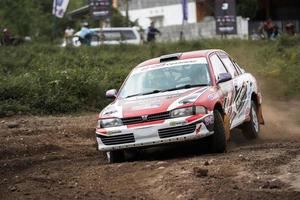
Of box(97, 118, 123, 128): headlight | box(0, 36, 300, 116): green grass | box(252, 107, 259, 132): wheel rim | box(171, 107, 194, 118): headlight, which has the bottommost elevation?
box(0, 36, 300, 116): green grass

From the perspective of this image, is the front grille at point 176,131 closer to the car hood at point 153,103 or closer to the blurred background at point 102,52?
the car hood at point 153,103

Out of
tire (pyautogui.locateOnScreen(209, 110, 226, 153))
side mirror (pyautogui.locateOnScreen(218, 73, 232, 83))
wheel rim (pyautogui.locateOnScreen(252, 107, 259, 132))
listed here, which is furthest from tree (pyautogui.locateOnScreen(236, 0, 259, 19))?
tire (pyautogui.locateOnScreen(209, 110, 226, 153))

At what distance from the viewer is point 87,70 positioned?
2255cm

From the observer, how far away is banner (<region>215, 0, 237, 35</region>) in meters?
29.0

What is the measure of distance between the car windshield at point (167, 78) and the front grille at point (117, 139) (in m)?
1.13

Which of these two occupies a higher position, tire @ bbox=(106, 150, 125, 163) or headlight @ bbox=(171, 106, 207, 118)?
headlight @ bbox=(171, 106, 207, 118)

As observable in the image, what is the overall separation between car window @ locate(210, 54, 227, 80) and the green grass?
25.0 ft

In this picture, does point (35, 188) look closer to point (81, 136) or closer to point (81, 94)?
point (81, 136)

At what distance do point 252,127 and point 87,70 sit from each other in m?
10.6

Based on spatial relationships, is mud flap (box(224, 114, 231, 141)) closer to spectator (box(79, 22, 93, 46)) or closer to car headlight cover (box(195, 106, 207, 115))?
car headlight cover (box(195, 106, 207, 115))

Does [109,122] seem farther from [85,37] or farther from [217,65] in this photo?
[85,37]

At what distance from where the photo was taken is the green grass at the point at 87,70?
63.2 ft

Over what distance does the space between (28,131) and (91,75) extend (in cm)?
678

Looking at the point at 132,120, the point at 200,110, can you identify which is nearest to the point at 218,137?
the point at 200,110
